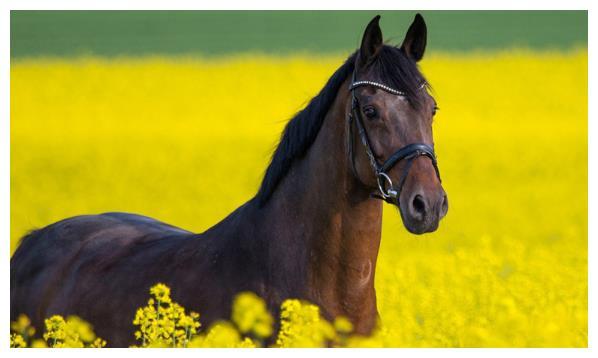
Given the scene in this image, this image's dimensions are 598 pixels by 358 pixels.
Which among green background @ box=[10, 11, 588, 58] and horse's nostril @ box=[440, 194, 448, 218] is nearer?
horse's nostril @ box=[440, 194, 448, 218]

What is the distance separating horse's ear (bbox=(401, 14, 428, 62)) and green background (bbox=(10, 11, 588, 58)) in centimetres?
2347

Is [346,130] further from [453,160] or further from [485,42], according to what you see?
[485,42]

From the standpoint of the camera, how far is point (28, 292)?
25.3 feet

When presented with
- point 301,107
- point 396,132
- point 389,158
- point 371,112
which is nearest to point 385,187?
point 389,158

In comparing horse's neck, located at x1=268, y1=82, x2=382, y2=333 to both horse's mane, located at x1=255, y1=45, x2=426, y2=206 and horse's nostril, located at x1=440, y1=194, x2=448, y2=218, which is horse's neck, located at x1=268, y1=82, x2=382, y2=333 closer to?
horse's mane, located at x1=255, y1=45, x2=426, y2=206

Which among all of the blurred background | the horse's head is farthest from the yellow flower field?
the horse's head

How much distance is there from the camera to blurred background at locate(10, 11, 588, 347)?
9055mm

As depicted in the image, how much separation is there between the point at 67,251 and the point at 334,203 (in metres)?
2.45

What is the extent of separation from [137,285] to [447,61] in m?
26.5

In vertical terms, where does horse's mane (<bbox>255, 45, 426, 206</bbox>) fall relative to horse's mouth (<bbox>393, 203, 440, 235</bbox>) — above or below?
above

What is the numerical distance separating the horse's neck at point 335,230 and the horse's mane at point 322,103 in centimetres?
6

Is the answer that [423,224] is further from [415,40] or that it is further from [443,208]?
[415,40]

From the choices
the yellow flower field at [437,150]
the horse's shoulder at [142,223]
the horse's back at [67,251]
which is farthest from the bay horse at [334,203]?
the horse's shoulder at [142,223]
